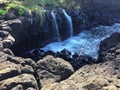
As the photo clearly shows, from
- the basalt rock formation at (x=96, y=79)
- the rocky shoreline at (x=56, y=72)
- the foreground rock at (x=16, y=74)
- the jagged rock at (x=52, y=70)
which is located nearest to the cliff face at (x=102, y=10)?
the rocky shoreline at (x=56, y=72)

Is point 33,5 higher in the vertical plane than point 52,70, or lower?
higher

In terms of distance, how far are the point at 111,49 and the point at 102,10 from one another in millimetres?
13557

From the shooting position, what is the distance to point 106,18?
28.6 meters

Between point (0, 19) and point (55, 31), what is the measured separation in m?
4.84

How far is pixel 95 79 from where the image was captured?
457 inches

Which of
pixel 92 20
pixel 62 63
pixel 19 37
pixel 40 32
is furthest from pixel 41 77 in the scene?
pixel 92 20

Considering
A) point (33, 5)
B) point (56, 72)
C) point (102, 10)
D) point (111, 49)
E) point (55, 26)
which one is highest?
point (33, 5)

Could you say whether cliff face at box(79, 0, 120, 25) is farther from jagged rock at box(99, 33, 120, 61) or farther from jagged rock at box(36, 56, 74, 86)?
jagged rock at box(36, 56, 74, 86)

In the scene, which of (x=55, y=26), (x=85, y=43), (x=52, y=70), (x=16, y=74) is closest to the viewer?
(x=16, y=74)

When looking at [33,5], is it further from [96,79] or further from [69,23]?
[96,79]

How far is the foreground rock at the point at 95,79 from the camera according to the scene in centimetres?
1135

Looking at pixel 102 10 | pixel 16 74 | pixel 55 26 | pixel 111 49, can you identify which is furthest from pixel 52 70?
pixel 102 10

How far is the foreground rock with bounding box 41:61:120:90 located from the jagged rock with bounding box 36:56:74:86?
54 centimetres

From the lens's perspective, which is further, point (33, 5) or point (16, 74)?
point (33, 5)
